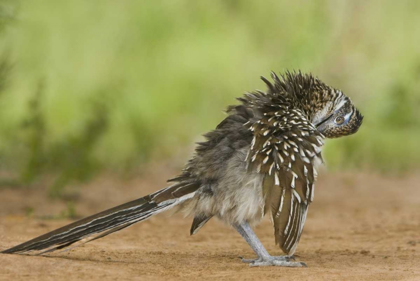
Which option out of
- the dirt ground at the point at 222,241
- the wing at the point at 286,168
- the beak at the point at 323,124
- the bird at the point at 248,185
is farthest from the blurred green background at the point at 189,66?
the wing at the point at 286,168

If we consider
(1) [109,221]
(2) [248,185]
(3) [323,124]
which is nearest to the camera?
(1) [109,221]

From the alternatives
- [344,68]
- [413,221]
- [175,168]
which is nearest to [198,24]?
[344,68]

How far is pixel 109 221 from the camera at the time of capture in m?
4.99

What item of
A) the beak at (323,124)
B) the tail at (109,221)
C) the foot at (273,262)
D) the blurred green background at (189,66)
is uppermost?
the blurred green background at (189,66)

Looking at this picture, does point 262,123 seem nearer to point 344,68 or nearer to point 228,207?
point 228,207

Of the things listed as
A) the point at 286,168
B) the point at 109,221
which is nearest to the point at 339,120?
the point at 286,168

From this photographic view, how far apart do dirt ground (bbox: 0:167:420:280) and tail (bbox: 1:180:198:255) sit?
0.13 m

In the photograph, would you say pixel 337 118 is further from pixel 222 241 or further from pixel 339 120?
pixel 222 241

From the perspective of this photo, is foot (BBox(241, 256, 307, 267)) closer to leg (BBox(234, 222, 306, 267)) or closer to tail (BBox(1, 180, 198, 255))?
leg (BBox(234, 222, 306, 267))

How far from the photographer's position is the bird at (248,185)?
498 centimetres

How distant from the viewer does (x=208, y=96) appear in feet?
43.9

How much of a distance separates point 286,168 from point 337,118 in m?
1.12

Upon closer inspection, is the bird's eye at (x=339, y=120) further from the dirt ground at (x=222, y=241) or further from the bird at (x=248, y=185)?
the dirt ground at (x=222, y=241)

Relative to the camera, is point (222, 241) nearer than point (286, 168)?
No
